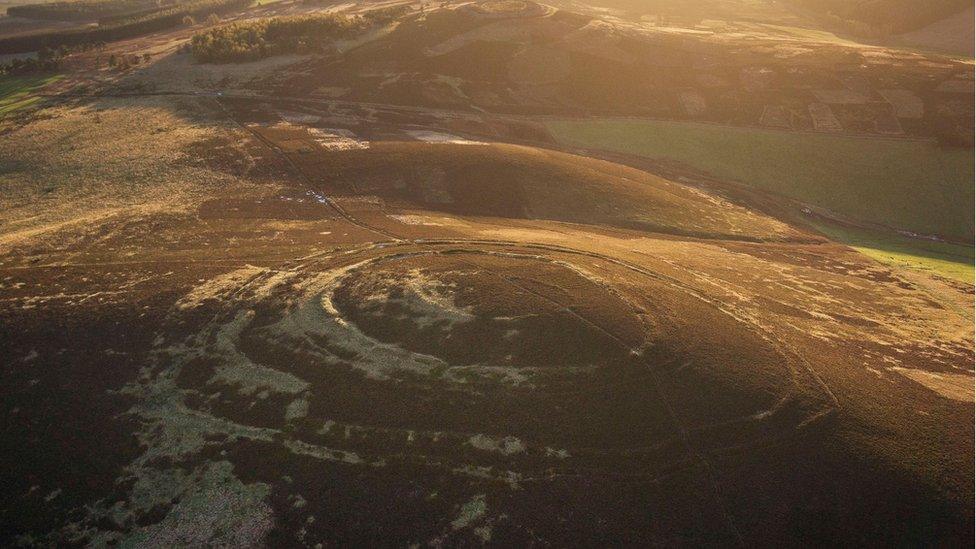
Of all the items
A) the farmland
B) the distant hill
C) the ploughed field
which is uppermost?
the distant hill

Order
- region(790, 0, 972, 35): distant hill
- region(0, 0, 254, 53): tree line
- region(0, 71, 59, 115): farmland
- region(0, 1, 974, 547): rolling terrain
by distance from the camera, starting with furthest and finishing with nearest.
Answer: region(790, 0, 972, 35): distant hill
region(0, 0, 254, 53): tree line
region(0, 71, 59, 115): farmland
region(0, 1, 974, 547): rolling terrain

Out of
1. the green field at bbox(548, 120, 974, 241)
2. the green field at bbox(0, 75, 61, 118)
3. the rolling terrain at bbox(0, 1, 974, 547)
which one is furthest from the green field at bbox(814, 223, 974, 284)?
the green field at bbox(0, 75, 61, 118)

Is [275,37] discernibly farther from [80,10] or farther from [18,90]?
[80,10]

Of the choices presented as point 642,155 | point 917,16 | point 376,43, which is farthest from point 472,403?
point 917,16

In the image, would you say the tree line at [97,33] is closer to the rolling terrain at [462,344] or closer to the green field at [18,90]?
the green field at [18,90]

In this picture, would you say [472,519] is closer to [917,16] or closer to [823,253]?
[823,253]

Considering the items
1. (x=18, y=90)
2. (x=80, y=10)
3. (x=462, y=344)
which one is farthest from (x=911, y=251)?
(x=80, y=10)

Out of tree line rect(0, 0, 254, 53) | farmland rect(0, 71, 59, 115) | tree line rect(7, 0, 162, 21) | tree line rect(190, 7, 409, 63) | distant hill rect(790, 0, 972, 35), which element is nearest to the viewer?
farmland rect(0, 71, 59, 115)

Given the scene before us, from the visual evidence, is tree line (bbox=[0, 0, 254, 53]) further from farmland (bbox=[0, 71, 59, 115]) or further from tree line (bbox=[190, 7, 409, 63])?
tree line (bbox=[190, 7, 409, 63])
